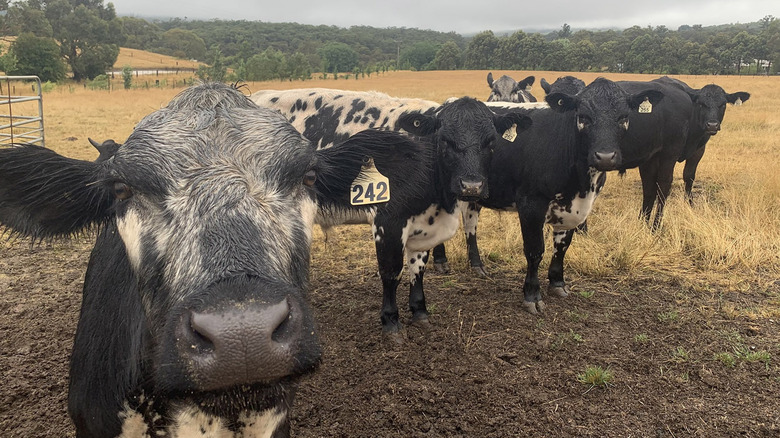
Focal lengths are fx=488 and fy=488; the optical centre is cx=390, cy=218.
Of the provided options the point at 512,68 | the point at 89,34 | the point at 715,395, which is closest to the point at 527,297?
the point at 715,395

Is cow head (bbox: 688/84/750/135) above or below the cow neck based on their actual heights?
above

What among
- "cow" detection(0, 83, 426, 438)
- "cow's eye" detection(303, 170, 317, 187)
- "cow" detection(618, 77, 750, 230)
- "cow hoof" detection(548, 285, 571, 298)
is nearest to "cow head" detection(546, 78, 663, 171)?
"cow hoof" detection(548, 285, 571, 298)

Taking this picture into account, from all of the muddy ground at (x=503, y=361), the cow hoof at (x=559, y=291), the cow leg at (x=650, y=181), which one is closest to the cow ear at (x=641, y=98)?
the muddy ground at (x=503, y=361)

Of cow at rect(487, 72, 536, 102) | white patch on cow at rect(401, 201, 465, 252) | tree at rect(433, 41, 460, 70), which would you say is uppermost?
tree at rect(433, 41, 460, 70)

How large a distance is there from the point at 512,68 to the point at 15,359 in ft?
223

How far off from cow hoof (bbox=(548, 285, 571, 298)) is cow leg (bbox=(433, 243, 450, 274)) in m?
1.30

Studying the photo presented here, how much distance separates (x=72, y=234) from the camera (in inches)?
86.0

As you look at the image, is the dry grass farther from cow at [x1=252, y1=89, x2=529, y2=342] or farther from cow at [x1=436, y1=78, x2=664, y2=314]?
cow at [x1=252, y1=89, x2=529, y2=342]

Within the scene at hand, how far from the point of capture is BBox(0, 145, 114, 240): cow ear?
1.93m

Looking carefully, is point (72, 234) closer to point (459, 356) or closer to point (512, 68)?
point (459, 356)

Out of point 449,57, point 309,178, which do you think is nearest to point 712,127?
point 309,178

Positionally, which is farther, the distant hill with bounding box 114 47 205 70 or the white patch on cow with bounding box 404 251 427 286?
the distant hill with bounding box 114 47 205 70

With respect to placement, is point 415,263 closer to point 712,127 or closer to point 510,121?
point 510,121

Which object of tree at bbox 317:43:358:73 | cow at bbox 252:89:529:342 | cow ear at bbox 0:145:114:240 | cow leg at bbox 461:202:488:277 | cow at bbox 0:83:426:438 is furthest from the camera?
tree at bbox 317:43:358:73
